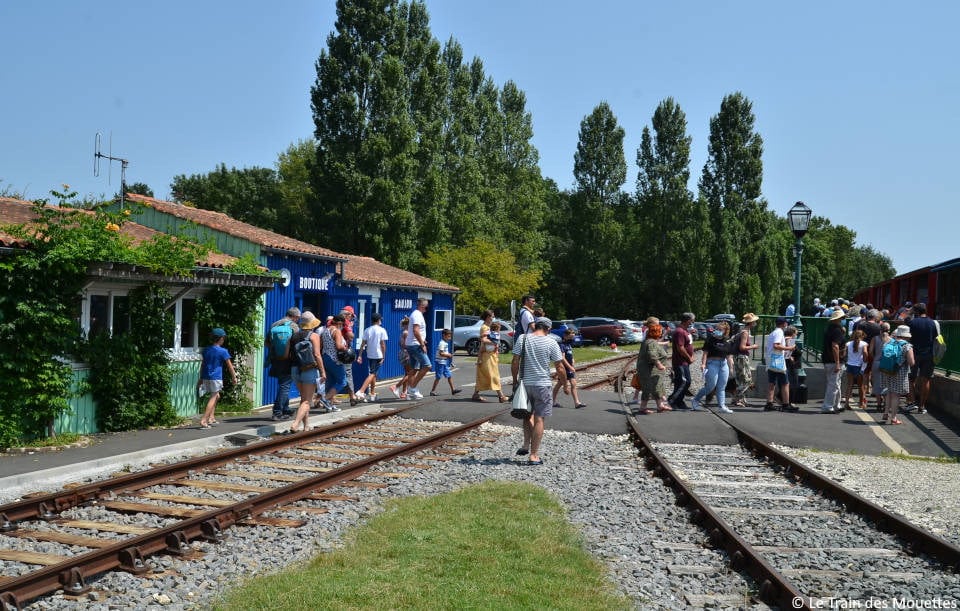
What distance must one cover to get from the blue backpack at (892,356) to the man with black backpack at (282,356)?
31.8 ft

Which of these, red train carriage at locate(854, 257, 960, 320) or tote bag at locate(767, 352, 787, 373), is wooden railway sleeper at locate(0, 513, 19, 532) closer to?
tote bag at locate(767, 352, 787, 373)

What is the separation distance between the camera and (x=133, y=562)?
598cm

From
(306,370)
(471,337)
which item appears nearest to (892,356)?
(306,370)

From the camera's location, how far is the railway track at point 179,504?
19.5 feet

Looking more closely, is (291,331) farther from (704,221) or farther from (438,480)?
(704,221)

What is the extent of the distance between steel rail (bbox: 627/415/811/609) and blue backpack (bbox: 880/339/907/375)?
6239 mm

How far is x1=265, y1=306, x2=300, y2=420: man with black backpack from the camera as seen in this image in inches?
521

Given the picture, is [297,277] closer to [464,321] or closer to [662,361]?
[662,361]

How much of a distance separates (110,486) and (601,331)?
4135 centimetres

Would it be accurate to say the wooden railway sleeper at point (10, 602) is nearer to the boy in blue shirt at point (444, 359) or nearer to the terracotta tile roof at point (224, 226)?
the terracotta tile roof at point (224, 226)

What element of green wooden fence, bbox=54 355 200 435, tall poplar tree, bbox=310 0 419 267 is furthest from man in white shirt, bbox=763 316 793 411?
tall poplar tree, bbox=310 0 419 267

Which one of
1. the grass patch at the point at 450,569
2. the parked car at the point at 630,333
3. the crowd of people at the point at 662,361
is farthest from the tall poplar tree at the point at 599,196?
the grass patch at the point at 450,569

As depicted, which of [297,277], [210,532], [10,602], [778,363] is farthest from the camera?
[297,277]

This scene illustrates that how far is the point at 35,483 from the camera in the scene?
879cm
